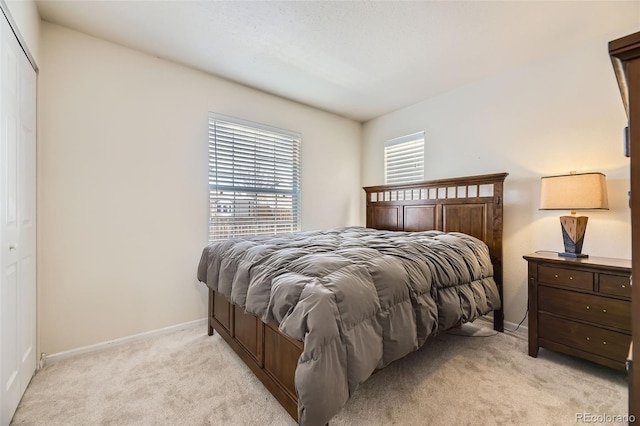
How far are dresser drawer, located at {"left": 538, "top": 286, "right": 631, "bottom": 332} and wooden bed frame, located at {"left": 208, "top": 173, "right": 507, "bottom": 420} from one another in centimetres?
56

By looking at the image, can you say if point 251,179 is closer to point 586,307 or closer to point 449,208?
point 449,208

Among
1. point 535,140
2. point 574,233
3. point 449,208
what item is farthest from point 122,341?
point 535,140

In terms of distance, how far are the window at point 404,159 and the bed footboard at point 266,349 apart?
261cm

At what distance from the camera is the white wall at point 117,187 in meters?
2.12

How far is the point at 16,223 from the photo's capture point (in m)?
1.62

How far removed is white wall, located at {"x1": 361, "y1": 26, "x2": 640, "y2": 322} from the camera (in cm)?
217

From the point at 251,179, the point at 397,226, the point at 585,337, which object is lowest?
the point at 585,337

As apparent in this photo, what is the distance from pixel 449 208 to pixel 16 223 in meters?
3.36

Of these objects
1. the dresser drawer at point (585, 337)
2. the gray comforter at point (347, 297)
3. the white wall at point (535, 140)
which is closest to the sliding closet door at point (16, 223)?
the gray comforter at point (347, 297)

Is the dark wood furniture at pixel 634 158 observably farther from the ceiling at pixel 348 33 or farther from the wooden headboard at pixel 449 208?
the wooden headboard at pixel 449 208

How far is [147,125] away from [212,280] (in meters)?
1.47

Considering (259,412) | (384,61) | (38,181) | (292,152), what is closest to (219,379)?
(259,412)

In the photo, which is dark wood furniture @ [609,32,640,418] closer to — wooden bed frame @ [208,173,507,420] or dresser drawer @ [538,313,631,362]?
wooden bed frame @ [208,173,507,420]

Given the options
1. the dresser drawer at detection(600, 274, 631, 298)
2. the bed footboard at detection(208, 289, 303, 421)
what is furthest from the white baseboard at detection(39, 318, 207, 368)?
the dresser drawer at detection(600, 274, 631, 298)
